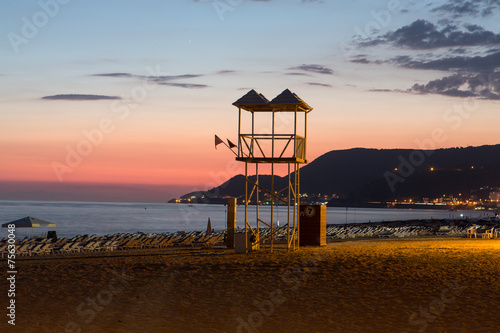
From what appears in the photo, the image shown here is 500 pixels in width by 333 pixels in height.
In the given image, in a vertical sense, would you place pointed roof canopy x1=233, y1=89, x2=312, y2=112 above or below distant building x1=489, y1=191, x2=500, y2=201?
above

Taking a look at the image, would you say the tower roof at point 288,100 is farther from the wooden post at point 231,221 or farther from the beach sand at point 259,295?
the beach sand at point 259,295

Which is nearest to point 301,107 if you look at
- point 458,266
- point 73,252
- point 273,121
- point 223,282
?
point 273,121

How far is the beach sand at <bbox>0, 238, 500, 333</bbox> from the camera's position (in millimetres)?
8117

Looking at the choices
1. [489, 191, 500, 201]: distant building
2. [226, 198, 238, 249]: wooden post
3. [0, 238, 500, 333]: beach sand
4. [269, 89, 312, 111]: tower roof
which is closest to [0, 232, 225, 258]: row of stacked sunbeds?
[226, 198, 238, 249]: wooden post

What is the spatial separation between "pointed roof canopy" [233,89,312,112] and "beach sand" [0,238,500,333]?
4.69 metres

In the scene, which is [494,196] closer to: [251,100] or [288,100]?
[288,100]

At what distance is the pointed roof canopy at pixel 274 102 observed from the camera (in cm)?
1755

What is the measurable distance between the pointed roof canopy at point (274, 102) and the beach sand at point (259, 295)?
4689mm

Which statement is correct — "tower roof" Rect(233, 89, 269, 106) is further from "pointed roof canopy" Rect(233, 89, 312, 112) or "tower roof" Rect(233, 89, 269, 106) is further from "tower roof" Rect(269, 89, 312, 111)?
"tower roof" Rect(269, 89, 312, 111)

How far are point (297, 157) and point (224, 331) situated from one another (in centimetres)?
1083

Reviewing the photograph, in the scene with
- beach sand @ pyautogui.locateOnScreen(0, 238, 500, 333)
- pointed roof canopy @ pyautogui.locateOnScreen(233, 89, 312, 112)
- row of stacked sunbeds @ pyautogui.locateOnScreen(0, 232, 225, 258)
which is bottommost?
row of stacked sunbeds @ pyautogui.locateOnScreen(0, 232, 225, 258)

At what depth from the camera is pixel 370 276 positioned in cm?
1258

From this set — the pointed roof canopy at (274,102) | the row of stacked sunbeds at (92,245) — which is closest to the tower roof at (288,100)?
the pointed roof canopy at (274,102)

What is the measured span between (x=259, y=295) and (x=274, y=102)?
8.45m
